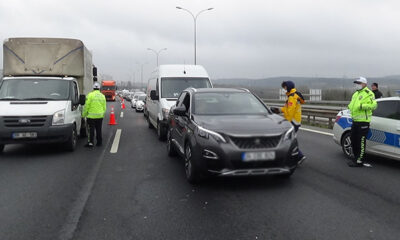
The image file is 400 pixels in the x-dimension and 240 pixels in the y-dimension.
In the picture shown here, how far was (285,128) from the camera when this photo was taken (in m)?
5.78

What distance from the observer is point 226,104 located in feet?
22.4

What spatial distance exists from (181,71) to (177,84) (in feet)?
2.02

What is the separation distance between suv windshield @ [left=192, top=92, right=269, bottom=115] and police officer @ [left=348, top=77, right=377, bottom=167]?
1905 mm

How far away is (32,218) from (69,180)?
1.85 m

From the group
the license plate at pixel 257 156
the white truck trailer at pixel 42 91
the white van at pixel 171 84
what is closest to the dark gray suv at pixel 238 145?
the license plate at pixel 257 156

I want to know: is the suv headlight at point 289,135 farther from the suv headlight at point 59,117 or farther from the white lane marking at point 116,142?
the suv headlight at point 59,117

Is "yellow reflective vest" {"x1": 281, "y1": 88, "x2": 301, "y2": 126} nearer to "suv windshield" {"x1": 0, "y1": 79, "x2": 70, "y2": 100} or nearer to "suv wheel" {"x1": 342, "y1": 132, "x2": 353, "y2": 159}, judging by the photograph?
"suv wheel" {"x1": 342, "y1": 132, "x2": 353, "y2": 159}

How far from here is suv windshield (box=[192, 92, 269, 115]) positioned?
6637 millimetres

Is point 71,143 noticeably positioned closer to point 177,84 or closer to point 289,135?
point 177,84

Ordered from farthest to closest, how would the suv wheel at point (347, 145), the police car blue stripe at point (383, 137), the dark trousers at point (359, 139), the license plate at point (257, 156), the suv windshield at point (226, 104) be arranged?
1. the suv wheel at point (347, 145)
2. the dark trousers at point (359, 139)
3. the police car blue stripe at point (383, 137)
4. the suv windshield at point (226, 104)
5. the license plate at point (257, 156)

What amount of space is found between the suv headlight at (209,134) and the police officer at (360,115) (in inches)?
129

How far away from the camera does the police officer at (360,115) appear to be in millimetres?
7012

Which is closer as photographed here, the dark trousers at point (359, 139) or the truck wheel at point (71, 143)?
the dark trousers at point (359, 139)

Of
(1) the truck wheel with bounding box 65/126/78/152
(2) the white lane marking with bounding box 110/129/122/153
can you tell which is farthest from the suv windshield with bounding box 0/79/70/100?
(2) the white lane marking with bounding box 110/129/122/153
